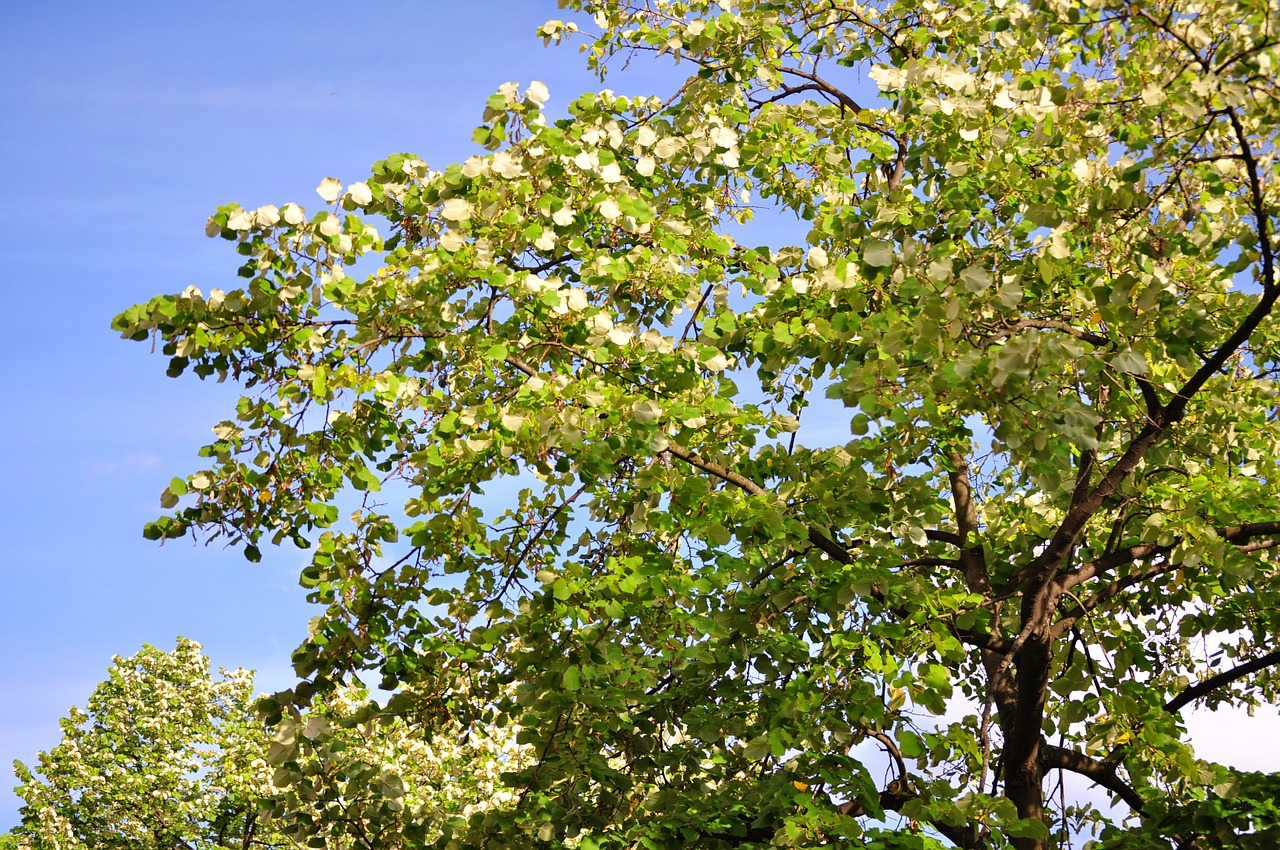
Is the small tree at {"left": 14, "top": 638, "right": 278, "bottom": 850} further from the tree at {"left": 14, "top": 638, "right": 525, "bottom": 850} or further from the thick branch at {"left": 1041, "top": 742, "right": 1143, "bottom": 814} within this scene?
the thick branch at {"left": 1041, "top": 742, "right": 1143, "bottom": 814}

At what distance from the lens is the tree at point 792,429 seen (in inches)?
246

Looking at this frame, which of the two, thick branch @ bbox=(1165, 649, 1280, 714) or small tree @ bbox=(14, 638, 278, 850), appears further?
small tree @ bbox=(14, 638, 278, 850)

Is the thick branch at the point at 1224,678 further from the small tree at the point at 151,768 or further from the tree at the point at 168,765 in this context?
the small tree at the point at 151,768

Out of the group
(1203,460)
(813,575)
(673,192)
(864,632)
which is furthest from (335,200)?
(1203,460)

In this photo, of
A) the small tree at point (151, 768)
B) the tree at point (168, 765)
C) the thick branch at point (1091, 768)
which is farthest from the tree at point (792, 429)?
the small tree at point (151, 768)

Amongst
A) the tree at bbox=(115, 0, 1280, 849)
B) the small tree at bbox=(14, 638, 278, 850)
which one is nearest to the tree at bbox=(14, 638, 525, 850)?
the small tree at bbox=(14, 638, 278, 850)

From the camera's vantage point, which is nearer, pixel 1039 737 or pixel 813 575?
pixel 813 575

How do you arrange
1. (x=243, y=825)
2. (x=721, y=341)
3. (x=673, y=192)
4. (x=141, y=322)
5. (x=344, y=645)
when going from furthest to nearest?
(x=243, y=825) → (x=673, y=192) → (x=721, y=341) → (x=344, y=645) → (x=141, y=322)

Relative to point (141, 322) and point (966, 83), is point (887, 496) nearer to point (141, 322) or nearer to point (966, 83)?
point (966, 83)

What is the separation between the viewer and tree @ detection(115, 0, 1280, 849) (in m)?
6.25

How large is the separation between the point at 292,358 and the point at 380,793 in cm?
322

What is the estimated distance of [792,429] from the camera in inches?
337

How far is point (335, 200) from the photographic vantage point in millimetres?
7352

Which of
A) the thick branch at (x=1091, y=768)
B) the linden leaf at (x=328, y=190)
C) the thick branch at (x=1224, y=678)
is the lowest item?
the thick branch at (x=1091, y=768)
